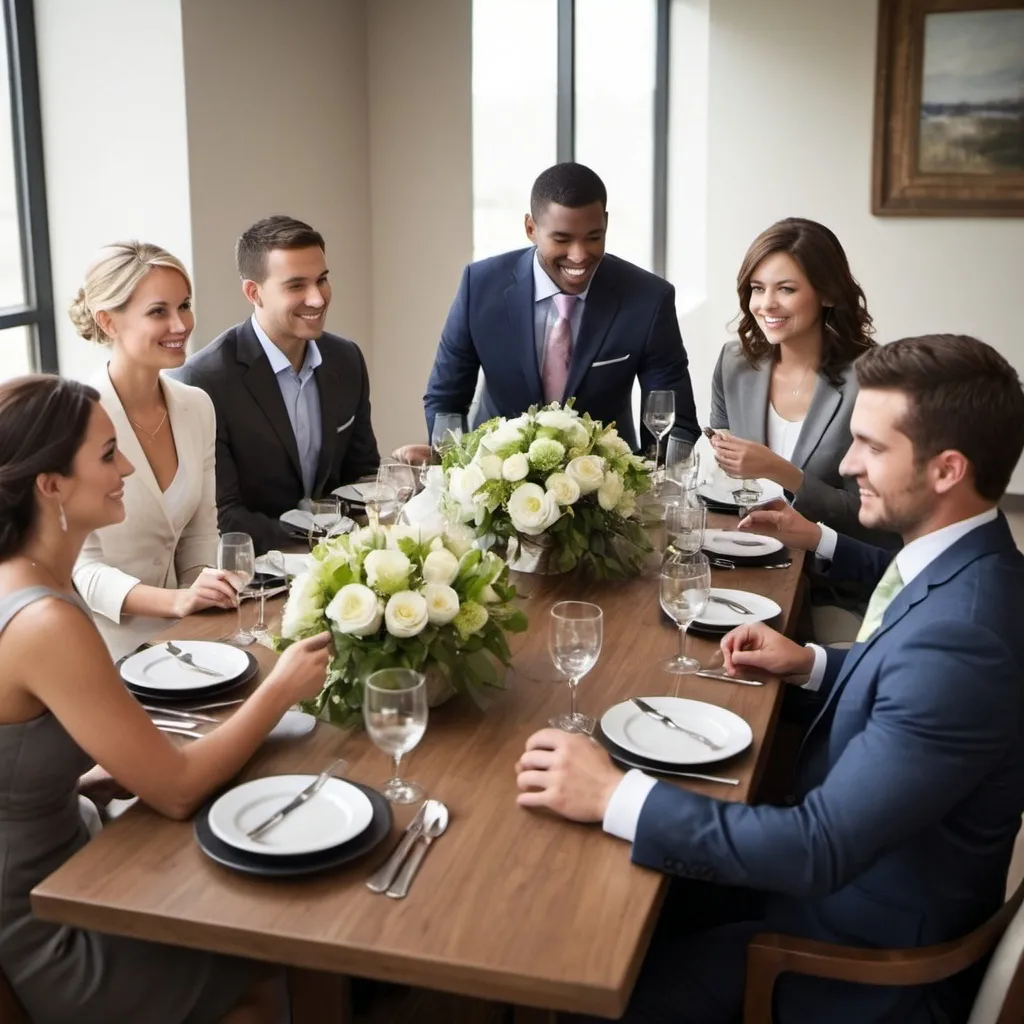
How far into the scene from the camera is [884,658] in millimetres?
1809

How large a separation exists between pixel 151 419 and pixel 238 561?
2.82 ft

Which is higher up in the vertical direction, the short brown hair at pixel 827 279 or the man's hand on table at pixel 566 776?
the short brown hair at pixel 827 279

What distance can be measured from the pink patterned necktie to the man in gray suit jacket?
734 millimetres

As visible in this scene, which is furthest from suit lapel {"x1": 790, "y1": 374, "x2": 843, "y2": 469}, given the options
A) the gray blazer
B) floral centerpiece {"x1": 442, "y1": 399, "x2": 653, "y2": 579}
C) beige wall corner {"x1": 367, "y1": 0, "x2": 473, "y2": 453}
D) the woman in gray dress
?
beige wall corner {"x1": 367, "y1": 0, "x2": 473, "y2": 453}

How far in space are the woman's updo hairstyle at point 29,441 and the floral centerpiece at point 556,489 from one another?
933 mm

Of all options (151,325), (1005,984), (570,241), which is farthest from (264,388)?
(1005,984)

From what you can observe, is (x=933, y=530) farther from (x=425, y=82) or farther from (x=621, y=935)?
(x=425, y=82)

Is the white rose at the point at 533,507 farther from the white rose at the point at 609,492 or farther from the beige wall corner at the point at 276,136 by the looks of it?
the beige wall corner at the point at 276,136

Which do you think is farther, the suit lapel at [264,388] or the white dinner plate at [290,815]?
the suit lapel at [264,388]

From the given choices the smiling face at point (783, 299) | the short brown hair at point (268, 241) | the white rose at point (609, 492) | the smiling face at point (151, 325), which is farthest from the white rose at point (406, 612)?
the smiling face at point (783, 299)

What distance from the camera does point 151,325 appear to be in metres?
3.10

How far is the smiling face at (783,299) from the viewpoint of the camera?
12.4 feet

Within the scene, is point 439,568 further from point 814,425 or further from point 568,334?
point 568,334

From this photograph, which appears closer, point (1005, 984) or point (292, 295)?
point (1005, 984)
